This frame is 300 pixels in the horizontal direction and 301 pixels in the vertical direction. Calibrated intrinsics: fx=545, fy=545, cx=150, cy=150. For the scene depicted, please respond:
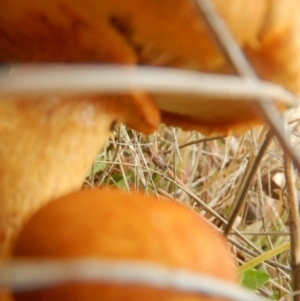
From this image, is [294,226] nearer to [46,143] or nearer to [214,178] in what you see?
[46,143]

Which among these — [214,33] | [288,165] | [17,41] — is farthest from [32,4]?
[288,165]

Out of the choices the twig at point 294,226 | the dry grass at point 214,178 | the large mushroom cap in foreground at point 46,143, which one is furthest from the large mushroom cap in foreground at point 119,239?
the dry grass at point 214,178

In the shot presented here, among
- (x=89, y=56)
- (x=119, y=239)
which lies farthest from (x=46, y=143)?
(x=119, y=239)

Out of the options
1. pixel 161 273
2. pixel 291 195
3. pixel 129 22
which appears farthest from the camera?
pixel 291 195

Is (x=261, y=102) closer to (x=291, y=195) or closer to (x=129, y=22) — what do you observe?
(x=129, y=22)

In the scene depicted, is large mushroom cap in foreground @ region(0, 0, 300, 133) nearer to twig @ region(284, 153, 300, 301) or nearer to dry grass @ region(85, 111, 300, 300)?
twig @ region(284, 153, 300, 301)

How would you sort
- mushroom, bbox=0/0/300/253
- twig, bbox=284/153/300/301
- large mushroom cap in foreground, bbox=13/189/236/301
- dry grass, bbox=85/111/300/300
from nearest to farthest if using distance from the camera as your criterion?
large mushroom cap in foreground, bbox=13/189/236/301 → mushroom, bbox=0/0/300/253 → twig, bbox=284/153/300/301 → dry grass, bbox=85/111/300/300

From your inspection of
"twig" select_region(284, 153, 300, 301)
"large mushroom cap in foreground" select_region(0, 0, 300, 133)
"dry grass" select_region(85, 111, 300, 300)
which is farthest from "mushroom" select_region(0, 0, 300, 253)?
"dry grass" select_region(85, 111, 300, 300)

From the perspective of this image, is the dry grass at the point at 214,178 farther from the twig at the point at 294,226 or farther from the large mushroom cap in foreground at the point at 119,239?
the large mushroom cap in foreground at the point at 119,239
